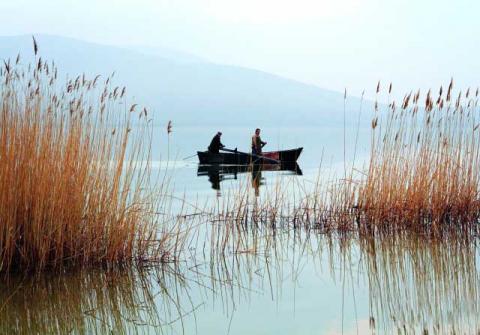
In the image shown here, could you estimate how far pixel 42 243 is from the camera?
6.04m

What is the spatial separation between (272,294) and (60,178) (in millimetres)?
1996

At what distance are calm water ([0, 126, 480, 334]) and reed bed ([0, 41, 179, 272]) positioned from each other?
247 mm

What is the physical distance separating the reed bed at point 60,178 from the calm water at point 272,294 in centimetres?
25

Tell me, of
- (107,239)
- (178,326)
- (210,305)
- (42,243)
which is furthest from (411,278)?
(42,243)

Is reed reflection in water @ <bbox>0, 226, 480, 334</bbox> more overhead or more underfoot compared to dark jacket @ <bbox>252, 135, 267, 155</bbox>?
more underfoot

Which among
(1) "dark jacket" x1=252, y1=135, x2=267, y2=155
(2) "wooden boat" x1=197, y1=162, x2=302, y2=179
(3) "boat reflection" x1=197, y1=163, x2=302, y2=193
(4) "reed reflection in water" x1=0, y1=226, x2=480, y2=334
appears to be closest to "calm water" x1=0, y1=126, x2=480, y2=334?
(4) "reed reflection in water" x1=0, y1=226, x2=480, y2=334

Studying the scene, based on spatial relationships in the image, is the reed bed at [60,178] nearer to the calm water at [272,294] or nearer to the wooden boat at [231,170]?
the calm water at [272,294]

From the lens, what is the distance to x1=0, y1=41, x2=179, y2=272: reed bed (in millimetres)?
5922

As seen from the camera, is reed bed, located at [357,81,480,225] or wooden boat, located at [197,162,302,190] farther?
wooden boat, located at [197,162,302,190]

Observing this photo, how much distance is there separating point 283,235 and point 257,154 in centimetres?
1237

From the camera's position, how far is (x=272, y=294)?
5.92 meters

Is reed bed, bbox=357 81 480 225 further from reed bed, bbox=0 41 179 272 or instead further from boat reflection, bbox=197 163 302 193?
boat reflection, bbox=197 163 302 193

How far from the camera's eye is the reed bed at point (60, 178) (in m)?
5.92

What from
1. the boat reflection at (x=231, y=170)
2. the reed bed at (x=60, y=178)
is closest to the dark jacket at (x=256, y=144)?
the boat reflection at (x=231, y=170)
